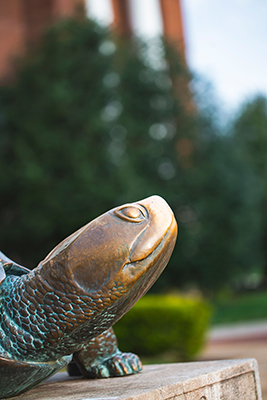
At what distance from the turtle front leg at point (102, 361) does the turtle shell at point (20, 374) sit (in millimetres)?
214

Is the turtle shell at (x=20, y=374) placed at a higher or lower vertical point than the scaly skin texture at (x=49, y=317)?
lower

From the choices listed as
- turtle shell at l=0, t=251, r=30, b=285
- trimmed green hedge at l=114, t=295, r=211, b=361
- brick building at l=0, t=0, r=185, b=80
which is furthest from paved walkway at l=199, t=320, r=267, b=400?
brick building at l=0, t=0, r=185, b=80

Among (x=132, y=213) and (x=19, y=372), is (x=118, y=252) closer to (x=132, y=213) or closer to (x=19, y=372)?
(x=132, y=213)

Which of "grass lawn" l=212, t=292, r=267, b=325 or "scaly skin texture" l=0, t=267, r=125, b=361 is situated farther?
"grass lawn" l=212, t=292, r=267, b=325

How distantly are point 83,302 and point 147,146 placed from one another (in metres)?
12.2

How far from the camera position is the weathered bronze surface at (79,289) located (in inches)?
44.5

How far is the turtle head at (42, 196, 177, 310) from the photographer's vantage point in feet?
3.70

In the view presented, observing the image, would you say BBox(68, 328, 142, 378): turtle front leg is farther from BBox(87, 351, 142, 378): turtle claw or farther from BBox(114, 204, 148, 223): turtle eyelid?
BBox(114, 204, 148, 223): turtle eyelid

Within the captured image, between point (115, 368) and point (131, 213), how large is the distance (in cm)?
60

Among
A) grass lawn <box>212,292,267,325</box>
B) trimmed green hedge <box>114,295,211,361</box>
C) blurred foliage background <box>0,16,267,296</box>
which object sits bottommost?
grass lawn <box>212,292,267,325</box>

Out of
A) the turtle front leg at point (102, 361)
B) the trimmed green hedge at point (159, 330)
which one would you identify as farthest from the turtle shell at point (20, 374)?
the trimmed green hedge at point (159, 330)

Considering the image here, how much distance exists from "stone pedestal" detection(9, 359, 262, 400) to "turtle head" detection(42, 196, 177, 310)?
244 millimetres

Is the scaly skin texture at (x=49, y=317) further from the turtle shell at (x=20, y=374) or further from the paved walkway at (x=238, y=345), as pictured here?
the paved walkway at (x=238, y=345)

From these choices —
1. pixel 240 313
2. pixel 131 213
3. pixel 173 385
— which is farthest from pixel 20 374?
pixel 240 313
